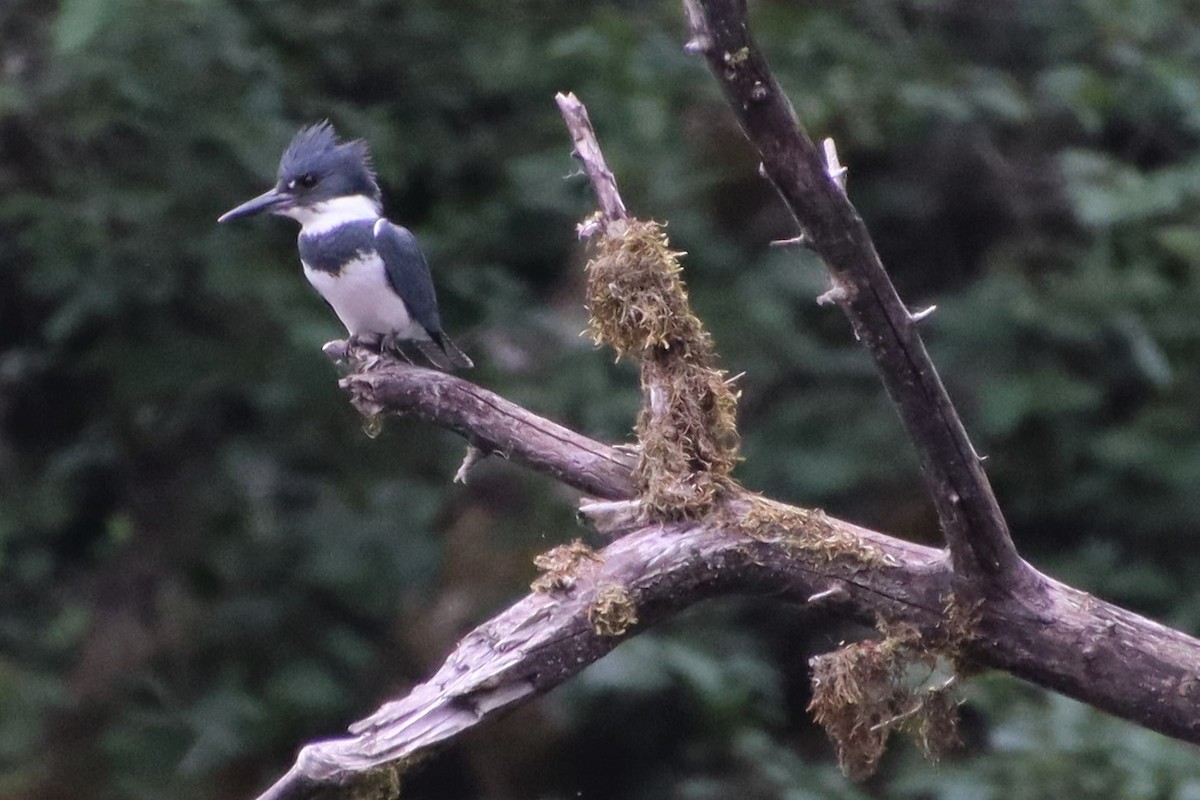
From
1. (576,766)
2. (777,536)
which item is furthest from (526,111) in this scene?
(777,536)

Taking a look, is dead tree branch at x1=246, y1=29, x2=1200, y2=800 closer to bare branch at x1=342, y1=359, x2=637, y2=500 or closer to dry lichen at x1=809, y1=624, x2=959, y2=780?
dry lichen at x1=809, y1=624, x2=959, y2=780

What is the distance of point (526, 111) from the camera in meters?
5.24

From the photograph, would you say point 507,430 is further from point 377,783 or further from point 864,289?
point 864,289

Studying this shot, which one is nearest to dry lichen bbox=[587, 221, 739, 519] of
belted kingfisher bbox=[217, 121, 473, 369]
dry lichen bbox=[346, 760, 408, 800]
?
dry lichen bbox=[346, 760, 408, 800]

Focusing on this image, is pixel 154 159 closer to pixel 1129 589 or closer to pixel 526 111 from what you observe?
pixel 526 111

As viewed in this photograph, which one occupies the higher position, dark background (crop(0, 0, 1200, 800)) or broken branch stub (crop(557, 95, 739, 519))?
dark background (crop(0, 0, 1200, 800))

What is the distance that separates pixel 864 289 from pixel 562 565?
0.71 meters

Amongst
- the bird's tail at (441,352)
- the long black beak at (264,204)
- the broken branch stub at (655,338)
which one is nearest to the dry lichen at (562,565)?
the broken branch stub at (655,338)

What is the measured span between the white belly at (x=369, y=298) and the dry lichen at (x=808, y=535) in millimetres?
1401

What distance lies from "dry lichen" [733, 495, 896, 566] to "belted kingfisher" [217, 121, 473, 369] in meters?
1.33

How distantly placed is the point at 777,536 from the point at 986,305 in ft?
8.71

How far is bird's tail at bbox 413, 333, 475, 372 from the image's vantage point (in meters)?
4.03

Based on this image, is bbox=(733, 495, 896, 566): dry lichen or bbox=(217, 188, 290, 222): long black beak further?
bbox=(217, 188, 290, 222): long black beak

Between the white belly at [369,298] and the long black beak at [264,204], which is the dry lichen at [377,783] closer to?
the white belly at [369,298]
